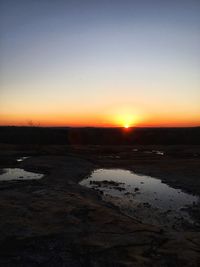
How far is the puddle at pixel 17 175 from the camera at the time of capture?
98.6ft

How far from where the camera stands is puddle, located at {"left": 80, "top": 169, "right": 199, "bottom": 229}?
59.9 feet

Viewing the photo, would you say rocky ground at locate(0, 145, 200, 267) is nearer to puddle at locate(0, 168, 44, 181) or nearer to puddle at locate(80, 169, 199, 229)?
puddle at locate(80, 169, 199, 229)

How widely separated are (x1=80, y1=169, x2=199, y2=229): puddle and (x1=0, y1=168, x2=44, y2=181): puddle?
4.30m

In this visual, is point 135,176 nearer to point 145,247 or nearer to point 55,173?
point 55,173

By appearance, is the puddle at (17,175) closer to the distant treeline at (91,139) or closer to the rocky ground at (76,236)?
the rocky ground at (76,236)

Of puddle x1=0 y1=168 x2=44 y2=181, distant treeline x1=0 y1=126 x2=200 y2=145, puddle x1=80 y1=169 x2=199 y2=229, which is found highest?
distant treeline x1=0 y1=126 x2=200 y2=145

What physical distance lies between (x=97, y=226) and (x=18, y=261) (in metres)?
4.24

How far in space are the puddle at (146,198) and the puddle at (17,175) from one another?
14.1 ft

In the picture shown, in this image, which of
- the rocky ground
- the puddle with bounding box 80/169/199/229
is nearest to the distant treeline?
the puddle with bounding box 80/169/199/229

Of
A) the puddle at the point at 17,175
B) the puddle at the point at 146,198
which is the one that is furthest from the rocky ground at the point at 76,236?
the puddle at the point at 17,175

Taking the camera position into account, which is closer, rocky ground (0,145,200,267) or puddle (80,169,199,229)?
rocky ground (0,145,200,267)

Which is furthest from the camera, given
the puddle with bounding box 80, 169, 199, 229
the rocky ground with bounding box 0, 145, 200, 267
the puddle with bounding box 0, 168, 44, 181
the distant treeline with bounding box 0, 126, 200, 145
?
the distant treeline with bounding box 0, 126, 200, 145

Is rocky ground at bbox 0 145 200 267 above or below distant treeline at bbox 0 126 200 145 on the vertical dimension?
below

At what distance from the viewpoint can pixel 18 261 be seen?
11461 millimetres
